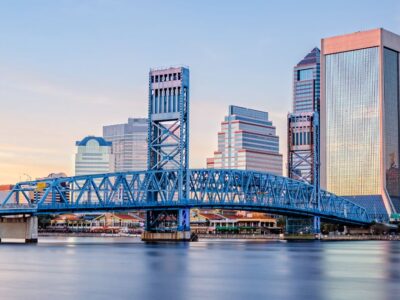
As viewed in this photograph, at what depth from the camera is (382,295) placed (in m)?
52.2

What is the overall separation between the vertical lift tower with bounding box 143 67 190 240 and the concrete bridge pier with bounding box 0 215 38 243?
66.8 ft

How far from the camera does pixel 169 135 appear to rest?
514 ft

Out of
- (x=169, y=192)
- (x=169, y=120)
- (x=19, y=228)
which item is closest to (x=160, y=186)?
(x=169, y=192)

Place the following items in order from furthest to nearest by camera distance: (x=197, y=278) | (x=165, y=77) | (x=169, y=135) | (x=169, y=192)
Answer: (x=165, y=77), (x=169, y=135), (x=169, y=192), (x=197, y=278)

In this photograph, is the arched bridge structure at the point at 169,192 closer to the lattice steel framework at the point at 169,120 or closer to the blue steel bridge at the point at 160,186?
the blue steel bridge at the point at 160,186

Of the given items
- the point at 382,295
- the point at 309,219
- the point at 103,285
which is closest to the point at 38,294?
the point at 103,285

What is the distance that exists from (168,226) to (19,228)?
26.9 m

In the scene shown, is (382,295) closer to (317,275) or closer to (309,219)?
(317,275)

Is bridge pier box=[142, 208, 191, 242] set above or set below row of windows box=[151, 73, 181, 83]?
below

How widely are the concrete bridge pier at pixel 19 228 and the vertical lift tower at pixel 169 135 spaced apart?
20.4 m

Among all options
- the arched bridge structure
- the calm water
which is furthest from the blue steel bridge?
the calm water

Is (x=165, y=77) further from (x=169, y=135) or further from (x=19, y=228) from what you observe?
(x=19, y=228)

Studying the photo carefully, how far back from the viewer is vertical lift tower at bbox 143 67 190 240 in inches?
6029

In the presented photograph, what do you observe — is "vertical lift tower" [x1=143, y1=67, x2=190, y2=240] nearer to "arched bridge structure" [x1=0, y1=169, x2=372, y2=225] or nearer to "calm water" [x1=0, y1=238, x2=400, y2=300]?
"arched bridge structure" [x1=0, y1=169, x2=372, y2=225]
